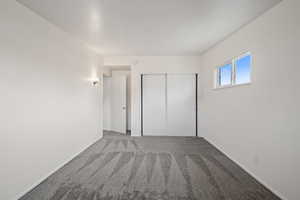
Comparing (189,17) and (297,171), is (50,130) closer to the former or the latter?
(189,17)

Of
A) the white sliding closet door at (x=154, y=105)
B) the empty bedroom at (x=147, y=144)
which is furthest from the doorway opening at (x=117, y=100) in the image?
the empty bedroom at (x=147, y=144)

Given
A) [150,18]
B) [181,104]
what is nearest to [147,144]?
[181,104]

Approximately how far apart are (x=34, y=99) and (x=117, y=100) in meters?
3.82

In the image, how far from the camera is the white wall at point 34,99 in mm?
1942

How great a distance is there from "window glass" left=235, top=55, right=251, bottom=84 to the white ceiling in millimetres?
614

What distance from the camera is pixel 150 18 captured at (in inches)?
104

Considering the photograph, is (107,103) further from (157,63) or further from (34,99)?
(34,99)

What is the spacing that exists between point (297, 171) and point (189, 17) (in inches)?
98.6

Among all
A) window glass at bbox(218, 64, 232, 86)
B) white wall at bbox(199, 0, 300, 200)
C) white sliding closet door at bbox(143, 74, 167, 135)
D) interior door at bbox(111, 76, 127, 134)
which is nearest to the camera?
white wall at bbox(199, 0, 300, 200)

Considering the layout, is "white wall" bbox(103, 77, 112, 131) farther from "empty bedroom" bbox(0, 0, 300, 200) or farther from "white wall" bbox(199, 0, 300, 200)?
"white wall" bbox(199, 0, 300, 200)

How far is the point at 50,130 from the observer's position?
273 cm

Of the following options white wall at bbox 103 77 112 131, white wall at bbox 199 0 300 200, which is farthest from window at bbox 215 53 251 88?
white wall at bbox 103 77 112 131

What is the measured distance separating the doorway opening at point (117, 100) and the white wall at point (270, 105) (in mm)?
3673

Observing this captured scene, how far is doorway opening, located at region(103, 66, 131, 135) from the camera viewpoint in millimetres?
6090
